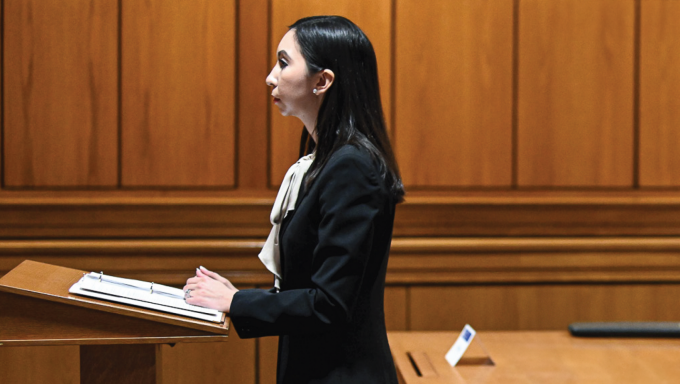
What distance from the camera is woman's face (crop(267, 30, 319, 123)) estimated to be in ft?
4.79

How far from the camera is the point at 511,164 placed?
313cm

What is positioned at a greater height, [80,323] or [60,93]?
[60,93]

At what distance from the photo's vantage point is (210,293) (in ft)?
4.64

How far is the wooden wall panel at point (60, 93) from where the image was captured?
2918 mm

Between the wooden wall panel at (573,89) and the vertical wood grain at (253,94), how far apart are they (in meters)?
1.22

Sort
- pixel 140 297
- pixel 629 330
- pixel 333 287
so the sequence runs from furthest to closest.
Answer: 1. pixel 629 330
2. pixel 140 297
3. pixel 333 287

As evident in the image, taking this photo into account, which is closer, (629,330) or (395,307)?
(629,330)

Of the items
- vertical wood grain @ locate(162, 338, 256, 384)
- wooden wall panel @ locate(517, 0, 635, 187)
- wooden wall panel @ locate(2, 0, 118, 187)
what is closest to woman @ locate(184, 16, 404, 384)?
vertical wood grain @ locate(162, 338, 256, 384)

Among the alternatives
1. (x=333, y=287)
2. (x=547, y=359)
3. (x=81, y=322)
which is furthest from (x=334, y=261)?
(x=547, y=359)

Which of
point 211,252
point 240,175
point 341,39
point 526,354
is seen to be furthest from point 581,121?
point 341,39

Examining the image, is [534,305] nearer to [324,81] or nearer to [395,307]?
[395,307]

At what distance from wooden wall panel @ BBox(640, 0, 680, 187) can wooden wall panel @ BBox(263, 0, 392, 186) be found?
126 centimetres

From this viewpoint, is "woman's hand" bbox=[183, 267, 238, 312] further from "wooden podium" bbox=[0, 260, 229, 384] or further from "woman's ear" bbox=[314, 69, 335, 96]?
"woman's ear" bbox=[314, 69, 335, 96]

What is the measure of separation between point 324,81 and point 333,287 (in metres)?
0.47
